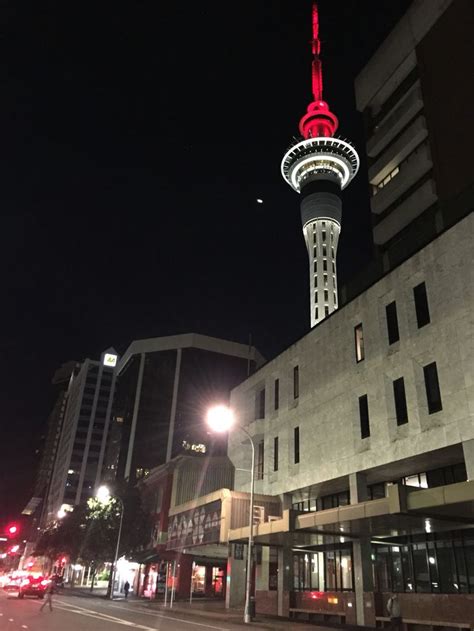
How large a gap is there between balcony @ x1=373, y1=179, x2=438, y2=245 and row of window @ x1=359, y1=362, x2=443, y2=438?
26.6 m

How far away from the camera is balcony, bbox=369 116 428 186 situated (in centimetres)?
5370

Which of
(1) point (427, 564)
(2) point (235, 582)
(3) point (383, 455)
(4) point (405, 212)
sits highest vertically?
(4) point (405, 212)

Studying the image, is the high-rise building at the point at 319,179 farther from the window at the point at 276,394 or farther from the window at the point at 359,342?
the window at the point at 359,342

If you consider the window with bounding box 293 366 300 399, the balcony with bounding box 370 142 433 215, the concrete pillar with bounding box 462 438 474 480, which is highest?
the balcony with bounding box 370 142 433 215

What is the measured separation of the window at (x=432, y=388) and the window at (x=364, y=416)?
4445mm

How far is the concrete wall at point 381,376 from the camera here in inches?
993

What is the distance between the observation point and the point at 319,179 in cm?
11475

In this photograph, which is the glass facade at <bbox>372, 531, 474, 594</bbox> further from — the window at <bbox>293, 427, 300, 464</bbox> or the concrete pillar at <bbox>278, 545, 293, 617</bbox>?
the window at <bbox>293, 427, 300, 464</bbox>

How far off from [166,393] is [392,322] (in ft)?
305

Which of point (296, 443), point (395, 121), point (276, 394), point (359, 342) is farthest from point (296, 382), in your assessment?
point (395, 121)

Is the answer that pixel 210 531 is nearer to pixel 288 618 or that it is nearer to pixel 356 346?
pixel 288 618

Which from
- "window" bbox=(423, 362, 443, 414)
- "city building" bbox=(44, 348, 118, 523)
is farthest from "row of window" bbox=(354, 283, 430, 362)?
"city building" bbox=(44, 348, 118, 523)

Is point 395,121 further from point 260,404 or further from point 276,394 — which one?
point 260,404

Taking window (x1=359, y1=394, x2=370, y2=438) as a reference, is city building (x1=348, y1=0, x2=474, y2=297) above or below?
above
